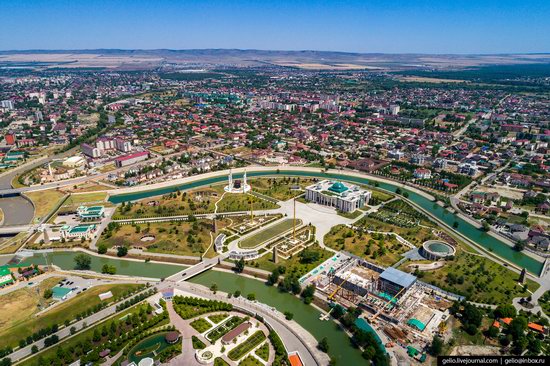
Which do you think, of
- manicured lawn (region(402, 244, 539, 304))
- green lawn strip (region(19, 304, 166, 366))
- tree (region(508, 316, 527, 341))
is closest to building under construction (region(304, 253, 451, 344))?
manicured lawn (region(402, 244, 539, 304))

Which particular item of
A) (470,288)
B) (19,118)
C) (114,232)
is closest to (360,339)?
(470,288)

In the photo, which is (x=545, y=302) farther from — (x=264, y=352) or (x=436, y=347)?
(x=264, y=352)

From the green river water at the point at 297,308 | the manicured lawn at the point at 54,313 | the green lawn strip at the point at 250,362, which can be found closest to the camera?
the green lawn strip at the point at 250,362

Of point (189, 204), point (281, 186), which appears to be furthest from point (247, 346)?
point (281, 186)

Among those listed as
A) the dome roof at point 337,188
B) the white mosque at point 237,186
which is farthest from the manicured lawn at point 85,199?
the dome roof at point 337,188

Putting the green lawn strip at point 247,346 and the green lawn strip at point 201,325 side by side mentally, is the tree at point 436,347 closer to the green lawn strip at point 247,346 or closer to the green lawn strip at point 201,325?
the green lawn strip at point 247,346
